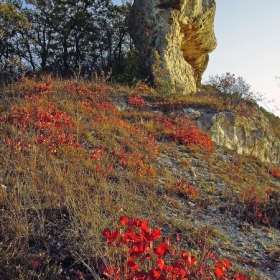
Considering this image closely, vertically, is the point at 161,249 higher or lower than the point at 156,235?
lower

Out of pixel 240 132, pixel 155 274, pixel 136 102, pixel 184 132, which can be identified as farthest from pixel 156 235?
pixel 240 132

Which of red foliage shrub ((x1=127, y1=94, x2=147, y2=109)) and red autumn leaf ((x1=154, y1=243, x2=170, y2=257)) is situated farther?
red foliage shrub ((x1=127, y1=94, x2=147, y2=109))

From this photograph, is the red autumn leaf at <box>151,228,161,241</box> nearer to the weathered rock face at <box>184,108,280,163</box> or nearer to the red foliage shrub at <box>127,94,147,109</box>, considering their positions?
the red foliage shrub at <box>127,94,147,109</box>

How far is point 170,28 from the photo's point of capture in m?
19.9

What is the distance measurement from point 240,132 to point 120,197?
1196 centimetres

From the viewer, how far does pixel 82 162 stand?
26.0ft

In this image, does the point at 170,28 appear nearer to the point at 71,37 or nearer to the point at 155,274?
the point at 71,37

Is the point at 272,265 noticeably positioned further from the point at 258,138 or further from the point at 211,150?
the point at 258,138

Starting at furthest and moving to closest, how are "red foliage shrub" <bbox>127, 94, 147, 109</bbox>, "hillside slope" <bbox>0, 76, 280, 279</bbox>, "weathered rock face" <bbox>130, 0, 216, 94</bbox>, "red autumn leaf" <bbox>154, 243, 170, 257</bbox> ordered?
"weathered rock face" <bbox>130, 0, 216, 94</bbox>, "red foliage shrub" <bbox>127, 94, 147, 109</bbox>, "hillside slope" <bbox>0, 76, 280, 279</bbox>, "red autumn leaf" <bbox>154, 243, 170, 257</bbox>

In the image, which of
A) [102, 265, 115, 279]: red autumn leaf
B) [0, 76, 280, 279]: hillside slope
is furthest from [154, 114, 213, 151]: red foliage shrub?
[102, 265, 115, 279]: red autumn leaf

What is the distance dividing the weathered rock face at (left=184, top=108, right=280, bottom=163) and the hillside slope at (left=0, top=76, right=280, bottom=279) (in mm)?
1475

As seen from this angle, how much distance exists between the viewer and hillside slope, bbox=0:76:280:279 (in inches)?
157

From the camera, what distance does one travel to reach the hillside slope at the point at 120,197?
3.98 metres

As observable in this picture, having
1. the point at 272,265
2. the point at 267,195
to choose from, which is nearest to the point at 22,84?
the point at 267,195
